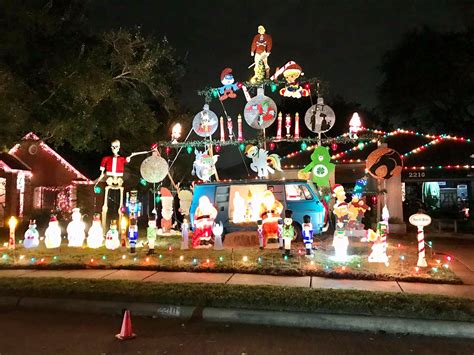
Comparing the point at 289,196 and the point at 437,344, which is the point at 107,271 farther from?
the point at 437,344

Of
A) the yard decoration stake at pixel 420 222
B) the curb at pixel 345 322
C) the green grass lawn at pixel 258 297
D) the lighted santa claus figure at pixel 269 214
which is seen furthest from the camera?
the lighted santa claus figure at pixel 269 214

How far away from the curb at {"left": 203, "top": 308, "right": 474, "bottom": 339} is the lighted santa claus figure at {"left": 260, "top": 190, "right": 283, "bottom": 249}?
5.52 m

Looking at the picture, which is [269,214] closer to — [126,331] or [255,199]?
[255,199]

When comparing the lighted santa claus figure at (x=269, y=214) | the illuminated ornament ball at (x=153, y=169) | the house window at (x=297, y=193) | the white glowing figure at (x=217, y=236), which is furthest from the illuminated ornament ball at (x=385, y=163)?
the illuminated ornament ball at (x=153, y=169)

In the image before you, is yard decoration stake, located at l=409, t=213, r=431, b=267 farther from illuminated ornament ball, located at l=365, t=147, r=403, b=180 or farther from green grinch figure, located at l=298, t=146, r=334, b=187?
green grinch figure, located at l=298, t=146, r=334, b=187

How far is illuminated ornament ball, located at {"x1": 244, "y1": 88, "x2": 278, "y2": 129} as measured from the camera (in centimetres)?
1347

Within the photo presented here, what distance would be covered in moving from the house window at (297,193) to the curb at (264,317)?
6.97 m

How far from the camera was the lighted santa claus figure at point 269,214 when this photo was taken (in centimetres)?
1201

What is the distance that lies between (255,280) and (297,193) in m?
5.22

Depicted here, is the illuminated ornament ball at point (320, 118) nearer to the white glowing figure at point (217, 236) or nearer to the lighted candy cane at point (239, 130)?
the lighted candy cane at point (239, 130)

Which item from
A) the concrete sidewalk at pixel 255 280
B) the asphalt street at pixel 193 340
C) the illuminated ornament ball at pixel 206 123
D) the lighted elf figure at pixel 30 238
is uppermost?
the illuminated ornament ball at pixel 206 123

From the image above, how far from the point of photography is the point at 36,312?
7.14 m

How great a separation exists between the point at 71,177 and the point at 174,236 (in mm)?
10470

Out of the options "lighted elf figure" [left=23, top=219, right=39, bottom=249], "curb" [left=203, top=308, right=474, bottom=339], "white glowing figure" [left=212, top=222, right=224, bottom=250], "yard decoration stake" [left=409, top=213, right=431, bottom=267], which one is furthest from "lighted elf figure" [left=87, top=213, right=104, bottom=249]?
"yard decoration stake" [left=409, top=213, right=431, bottom=267]
